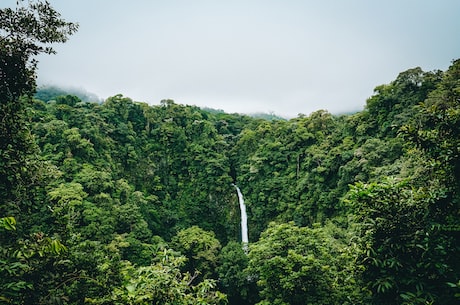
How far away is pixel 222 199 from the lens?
28578 mm

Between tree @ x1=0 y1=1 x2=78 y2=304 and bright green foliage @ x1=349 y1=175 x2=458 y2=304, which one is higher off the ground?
tree @ x1=0 y1=1 x2=78 y2=304

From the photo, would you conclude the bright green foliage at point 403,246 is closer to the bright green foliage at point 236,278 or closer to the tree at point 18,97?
the tree at point 18,97

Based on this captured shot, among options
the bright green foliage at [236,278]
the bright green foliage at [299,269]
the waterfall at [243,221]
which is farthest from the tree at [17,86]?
the waterfall at [243,221]

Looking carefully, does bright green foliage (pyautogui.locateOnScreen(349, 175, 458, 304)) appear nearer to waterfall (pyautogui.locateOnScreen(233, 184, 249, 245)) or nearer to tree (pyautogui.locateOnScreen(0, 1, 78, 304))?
tree (pyautogui.locateOnScreen(0, 1, 78, 304))

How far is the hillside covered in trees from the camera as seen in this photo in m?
3.17

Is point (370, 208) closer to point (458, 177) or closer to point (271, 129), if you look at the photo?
point (458, 177)

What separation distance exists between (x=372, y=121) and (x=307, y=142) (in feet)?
22.4

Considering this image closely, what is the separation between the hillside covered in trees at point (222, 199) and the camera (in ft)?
10.4

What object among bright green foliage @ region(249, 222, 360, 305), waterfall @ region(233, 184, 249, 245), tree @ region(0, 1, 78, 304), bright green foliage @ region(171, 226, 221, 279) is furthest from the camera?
waterfall @ region(233, 184, 249, 245)

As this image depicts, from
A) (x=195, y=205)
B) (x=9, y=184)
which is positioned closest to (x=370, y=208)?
(x=9, y=184)

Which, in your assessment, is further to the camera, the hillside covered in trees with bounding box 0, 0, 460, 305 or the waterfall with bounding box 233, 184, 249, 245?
the waterfall with bounding box 233, 184, 249, 245

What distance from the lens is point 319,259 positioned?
32.5 ft

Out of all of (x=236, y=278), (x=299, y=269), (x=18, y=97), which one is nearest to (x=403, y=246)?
(x=18, y=97)

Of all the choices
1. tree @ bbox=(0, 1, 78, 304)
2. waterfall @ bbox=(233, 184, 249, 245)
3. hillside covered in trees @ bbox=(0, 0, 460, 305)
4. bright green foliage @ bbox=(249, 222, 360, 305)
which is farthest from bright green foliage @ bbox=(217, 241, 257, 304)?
tree @ bbox=(0, 1, 78, 304)
